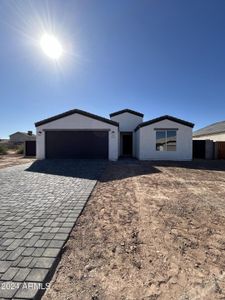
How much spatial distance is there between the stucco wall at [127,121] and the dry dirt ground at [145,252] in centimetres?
1373

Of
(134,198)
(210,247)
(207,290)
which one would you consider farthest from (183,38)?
(207,290)

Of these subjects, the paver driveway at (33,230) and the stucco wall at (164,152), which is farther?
the stucco wall at (164,152)

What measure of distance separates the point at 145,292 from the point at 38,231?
2.05m

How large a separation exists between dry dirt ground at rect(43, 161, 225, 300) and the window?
9674 millimetres

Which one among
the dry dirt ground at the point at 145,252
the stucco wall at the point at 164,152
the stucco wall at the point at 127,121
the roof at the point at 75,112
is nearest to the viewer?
the dry dirt ground at the point at 145,252

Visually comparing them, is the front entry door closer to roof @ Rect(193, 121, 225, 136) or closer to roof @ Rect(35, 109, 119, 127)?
roof @ Rect(35, 109, 119, 127)

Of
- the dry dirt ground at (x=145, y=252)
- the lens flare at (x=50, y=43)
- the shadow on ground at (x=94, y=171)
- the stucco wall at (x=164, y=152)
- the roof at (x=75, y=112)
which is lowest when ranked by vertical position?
the dry dirt ground at (x=145, y=252)

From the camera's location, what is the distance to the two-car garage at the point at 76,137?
44.4 ft

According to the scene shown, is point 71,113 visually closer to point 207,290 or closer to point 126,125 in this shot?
point 126,125

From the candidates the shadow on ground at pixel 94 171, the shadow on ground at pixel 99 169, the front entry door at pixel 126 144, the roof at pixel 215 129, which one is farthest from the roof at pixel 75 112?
the roof at pixel 215 129

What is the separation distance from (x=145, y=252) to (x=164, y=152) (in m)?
12.4

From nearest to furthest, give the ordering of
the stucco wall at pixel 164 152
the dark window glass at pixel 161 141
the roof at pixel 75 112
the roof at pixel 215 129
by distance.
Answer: the roof at pixel 75 112
the stucco wall at pixel 164 152
the dark window glass at pixel 161 141
the roof at pixel 215 129

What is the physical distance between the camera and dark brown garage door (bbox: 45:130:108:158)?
1362 cm

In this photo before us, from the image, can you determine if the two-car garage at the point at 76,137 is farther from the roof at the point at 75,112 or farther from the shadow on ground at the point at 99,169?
the shadow on ground at the point at 99,169
